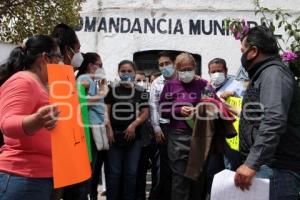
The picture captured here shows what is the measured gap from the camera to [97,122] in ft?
18.6

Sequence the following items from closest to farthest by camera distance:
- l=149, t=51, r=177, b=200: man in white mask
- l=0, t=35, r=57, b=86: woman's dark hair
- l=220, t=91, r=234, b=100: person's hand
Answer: l=0, t=35, r=57, b=86: woman's dark hair < l=220, t=91, r=234, b=100: person's hand < l=149, t=51, r=177, b=200: man in white mask

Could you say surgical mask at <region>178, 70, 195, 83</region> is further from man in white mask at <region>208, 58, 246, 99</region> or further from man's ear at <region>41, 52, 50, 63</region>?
man's ear at <region>41, 52, 50, 63</region>

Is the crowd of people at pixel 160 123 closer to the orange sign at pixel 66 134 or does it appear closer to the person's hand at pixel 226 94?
the person's hand at pixel 226 94

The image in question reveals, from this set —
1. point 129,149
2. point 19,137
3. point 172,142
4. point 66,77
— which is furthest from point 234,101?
point 19,137

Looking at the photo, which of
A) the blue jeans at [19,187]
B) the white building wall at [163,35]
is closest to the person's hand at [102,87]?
the blue jeans at [19,187]

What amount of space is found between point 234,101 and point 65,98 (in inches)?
127

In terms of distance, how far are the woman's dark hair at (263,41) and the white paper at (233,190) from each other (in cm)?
88

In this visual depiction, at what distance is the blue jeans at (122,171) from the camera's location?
642cm

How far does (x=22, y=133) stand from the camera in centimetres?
284

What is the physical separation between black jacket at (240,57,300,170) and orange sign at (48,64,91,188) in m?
1.06

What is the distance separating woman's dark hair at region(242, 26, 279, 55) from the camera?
11.3 ft

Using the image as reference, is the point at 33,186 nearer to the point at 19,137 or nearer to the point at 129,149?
the point at 19,137

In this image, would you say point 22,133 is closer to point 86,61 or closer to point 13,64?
point 13,64

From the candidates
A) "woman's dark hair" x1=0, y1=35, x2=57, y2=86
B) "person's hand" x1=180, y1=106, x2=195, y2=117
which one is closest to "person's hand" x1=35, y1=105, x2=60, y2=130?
"woman's dark hair" x1=0, y1=35, x2=57, y2=86
